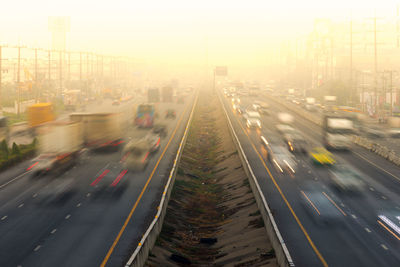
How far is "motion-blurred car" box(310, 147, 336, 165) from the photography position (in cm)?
4431

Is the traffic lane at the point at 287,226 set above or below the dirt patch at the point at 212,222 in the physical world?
above

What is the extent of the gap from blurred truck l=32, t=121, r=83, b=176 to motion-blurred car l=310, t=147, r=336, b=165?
2432cm

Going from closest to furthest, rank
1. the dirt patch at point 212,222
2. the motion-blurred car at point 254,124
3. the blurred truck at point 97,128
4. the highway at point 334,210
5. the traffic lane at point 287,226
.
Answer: the traffic lane at point 287,226, the highway at point 334,210, the dirt patch at point 212,222, the blurred truck at point 97,128, the motion-blurred car at point 254,124

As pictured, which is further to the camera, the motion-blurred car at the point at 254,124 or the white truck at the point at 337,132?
the motion-blurred car at the point at 254,124

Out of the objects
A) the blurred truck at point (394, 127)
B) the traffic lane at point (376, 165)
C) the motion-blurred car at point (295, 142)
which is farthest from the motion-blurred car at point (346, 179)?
the blurred truck at point (394, 127)

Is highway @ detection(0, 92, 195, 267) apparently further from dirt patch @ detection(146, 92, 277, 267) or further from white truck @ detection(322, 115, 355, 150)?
white truck @ detection(322, 115, 355, 150)

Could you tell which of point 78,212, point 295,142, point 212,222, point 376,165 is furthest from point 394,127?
point 78,212

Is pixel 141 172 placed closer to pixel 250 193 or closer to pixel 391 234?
pixel 250 193

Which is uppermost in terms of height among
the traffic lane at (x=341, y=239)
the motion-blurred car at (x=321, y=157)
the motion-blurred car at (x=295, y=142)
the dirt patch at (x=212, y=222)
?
the motion-blurred car at (x=295, y=142)

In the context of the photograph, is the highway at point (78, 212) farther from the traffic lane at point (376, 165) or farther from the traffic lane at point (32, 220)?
the traffic lane at point (376, 165)

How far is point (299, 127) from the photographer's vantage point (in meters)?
74.9

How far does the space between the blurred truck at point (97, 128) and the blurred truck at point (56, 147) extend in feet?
9.06

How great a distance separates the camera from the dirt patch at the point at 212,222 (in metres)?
22.6

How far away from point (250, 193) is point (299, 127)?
43.5 meters
